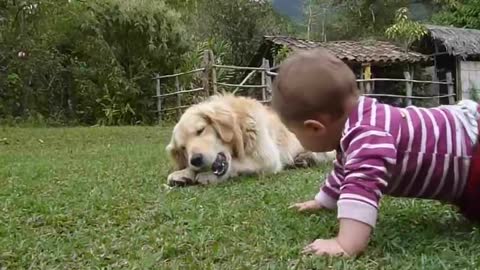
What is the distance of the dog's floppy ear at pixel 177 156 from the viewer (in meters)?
4.08

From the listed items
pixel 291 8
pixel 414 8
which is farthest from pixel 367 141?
pixel 291 8

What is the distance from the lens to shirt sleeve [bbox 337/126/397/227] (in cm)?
180

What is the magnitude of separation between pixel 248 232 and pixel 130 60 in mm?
13503

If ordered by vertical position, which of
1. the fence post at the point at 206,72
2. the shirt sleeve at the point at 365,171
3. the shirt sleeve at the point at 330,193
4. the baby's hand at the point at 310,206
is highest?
the fence post at the point at 206,72

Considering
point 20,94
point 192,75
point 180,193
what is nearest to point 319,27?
point 192,75

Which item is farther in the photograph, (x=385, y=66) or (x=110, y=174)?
(x=385, y=66)

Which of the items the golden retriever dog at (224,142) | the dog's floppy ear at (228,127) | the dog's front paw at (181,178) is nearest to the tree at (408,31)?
the golden retriever dog at (224,142)

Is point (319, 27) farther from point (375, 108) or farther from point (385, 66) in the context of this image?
point (375, 108)

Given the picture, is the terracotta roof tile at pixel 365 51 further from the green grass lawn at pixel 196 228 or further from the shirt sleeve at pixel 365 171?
the shirt sleeve at pixel 365 171

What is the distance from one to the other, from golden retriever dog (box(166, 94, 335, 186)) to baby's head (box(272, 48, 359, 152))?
6.16 ft

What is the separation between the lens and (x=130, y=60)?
1530 cm

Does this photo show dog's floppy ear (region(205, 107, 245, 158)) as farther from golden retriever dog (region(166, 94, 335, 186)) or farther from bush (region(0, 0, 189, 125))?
bush (region(0, 0, 189, 125))

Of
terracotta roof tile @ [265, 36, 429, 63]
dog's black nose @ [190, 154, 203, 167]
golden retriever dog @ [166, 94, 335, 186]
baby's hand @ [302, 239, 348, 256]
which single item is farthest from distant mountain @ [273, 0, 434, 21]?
baby's hand @ [302, 239, 348, 256]

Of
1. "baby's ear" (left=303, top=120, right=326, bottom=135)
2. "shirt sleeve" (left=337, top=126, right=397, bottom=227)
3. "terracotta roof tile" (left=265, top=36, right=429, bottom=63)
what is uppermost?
"terracotta roof tile" (left=265, top=36, right=429, bottom=63)
